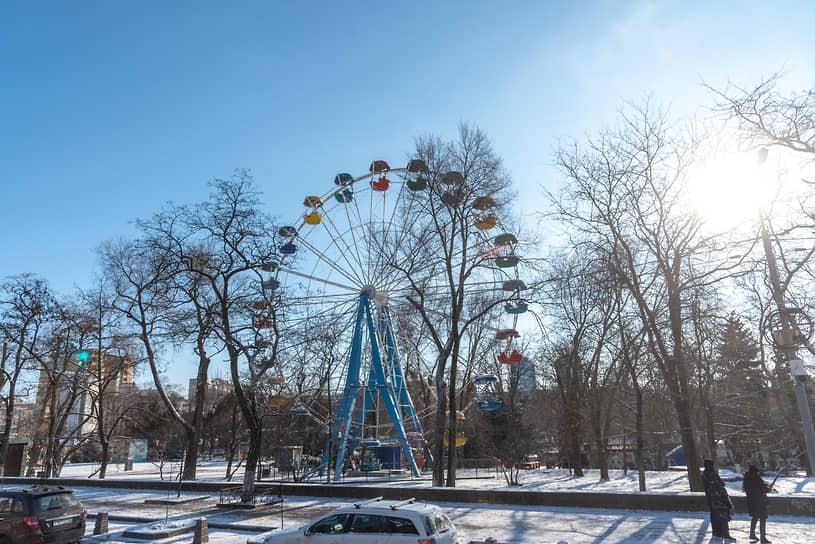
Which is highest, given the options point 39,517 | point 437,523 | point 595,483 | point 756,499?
point 756,499

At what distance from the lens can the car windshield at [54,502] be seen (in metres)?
11.0

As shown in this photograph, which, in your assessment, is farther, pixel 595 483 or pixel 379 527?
pixel 595 483

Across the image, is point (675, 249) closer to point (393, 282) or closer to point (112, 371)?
point (393, 282)

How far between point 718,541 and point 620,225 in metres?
12.0

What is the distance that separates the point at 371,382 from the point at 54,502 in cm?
2138

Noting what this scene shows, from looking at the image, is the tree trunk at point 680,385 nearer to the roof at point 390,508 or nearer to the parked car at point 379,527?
the parked car at point 379,527

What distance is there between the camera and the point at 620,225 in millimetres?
20500

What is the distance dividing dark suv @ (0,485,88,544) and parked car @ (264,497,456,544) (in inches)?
191

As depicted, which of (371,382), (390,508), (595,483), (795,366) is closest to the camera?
(390,508)

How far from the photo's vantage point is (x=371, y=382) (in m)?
32.0

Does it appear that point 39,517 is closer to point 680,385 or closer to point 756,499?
Result: point 756,499

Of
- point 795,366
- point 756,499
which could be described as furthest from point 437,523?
point 795,366

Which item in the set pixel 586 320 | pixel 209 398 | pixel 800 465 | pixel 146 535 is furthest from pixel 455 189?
pixel 209 398

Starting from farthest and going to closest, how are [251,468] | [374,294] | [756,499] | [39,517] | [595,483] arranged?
[374,294] < [595,483] < [251,468] < [756,499] < [39,517]
